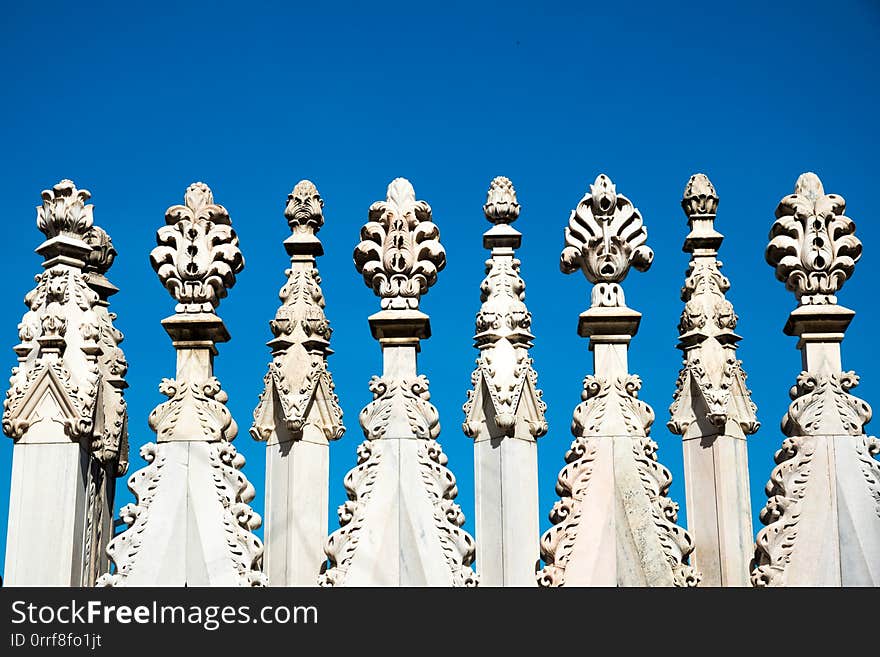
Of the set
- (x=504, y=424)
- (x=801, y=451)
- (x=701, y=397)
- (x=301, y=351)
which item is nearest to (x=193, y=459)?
(x=504, y=424)

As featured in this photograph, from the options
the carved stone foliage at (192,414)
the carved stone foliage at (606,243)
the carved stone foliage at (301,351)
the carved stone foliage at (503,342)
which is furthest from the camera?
the carved stone foliage at (301,351)

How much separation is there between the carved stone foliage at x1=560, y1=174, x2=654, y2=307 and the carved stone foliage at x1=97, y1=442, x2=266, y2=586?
336 cm

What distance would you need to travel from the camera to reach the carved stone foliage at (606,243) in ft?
42.7

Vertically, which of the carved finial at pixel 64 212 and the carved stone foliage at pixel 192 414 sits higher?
the carved finial at pixel 64 212

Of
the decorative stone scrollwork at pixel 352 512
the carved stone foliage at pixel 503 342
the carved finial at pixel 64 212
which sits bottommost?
the decorative stone scrollwork at pixel 352 512

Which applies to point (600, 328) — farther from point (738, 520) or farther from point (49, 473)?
point (49, 473)

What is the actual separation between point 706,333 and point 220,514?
19.3 feet

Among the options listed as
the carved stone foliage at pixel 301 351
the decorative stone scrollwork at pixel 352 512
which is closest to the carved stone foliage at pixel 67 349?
the carved stone foliage at pixel 301 351

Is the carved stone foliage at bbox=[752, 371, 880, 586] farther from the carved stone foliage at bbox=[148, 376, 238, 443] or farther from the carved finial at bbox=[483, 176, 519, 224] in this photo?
the carved stone foliage at bbox=[148, 376, 238, 443]

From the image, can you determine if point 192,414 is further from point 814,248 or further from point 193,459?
point 814,248

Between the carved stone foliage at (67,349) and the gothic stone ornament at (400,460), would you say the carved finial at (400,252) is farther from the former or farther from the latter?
the carved stone foliage at (67,349)
